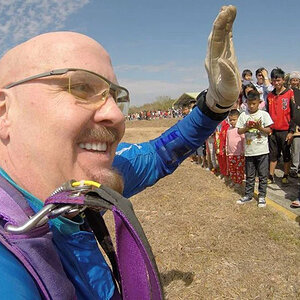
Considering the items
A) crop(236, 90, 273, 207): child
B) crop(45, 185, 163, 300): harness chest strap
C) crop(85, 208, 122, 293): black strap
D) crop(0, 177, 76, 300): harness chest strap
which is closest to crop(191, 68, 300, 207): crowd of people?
crop(236, 90, 273, 207): child

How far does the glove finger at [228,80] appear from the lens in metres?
1.41

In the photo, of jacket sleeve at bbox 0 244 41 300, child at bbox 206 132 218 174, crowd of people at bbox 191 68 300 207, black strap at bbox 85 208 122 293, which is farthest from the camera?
child at bbox 206 132 218 174

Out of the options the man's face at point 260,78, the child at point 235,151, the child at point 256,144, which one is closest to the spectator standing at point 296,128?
the child at point 256,144

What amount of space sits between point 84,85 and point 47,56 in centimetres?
16

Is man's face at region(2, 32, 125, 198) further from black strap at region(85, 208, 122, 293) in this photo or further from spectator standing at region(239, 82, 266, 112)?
spectator standing at region(239, 82, 266, 112)

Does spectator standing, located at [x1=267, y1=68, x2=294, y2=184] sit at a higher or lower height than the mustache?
lower

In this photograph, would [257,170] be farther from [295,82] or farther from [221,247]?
[295,82]

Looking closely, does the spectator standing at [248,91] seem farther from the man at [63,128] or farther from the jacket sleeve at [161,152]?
the man at [63,128]

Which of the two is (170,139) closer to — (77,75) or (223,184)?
(77,75)

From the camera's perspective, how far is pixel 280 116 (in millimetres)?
5164

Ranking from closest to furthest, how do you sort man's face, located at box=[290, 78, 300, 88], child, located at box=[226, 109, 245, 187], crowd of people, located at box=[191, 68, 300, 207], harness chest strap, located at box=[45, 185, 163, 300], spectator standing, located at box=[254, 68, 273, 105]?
harness chest strap, located at box=[45, 185, 163, 300], crowd of people, located at box=[191, 68, 300, 207], child, located at box=[226, 109, 245, 187], man's face, located at box=[290, 78, 300, 88], spectator standing, located at box=[254, 68, 273, 105]

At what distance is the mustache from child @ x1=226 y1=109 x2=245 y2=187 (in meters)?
4.66

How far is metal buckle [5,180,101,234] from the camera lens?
25.9 inches

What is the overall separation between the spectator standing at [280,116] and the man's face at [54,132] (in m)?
4.74
